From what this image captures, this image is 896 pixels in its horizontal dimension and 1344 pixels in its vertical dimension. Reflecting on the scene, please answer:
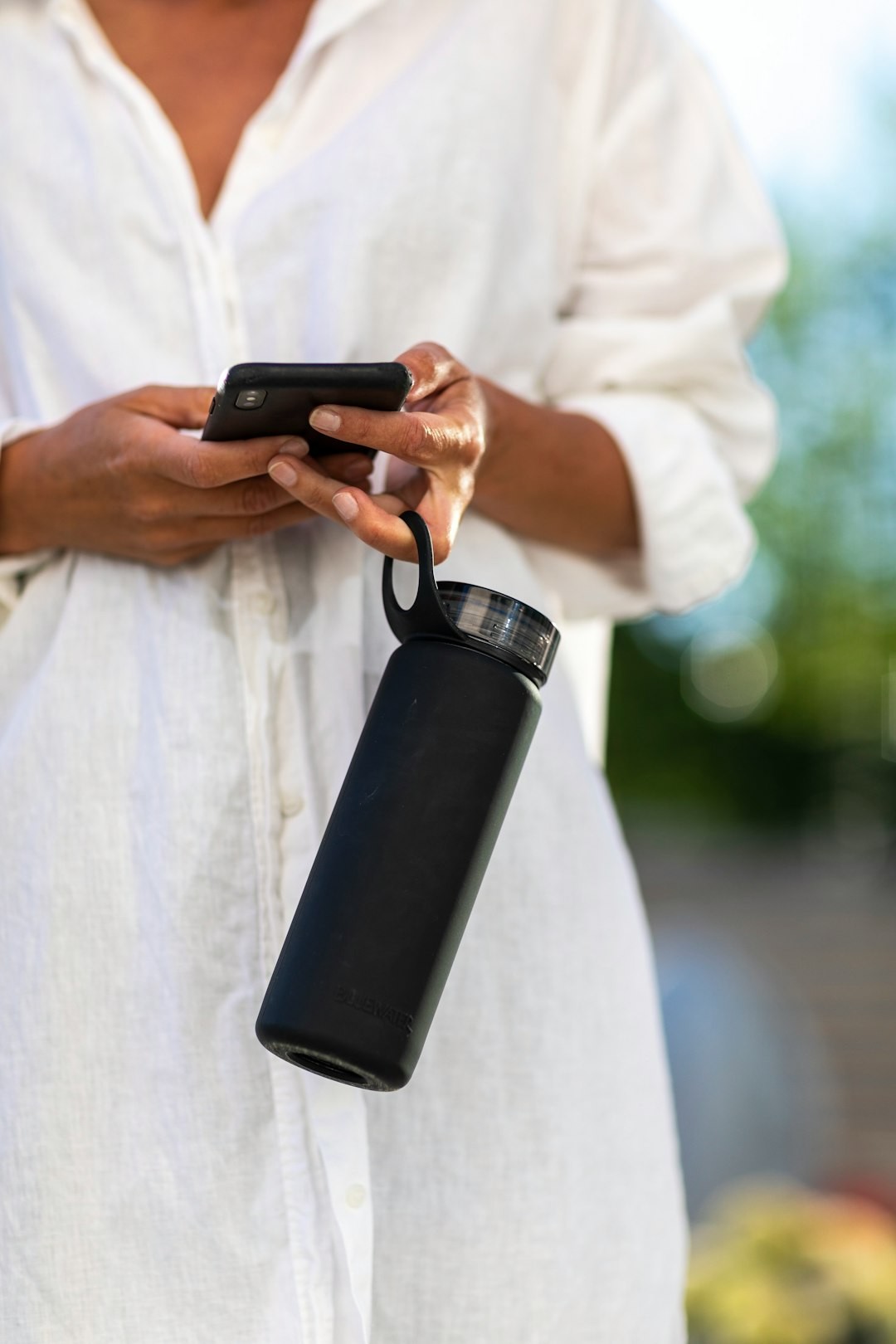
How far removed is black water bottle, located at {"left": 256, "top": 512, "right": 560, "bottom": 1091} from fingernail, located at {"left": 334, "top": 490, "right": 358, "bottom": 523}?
0.03m

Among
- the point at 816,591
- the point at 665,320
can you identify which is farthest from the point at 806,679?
the point at 665,320

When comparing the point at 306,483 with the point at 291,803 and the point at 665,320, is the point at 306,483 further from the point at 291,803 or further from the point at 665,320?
the point at 665,320

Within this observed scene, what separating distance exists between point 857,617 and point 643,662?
256cm

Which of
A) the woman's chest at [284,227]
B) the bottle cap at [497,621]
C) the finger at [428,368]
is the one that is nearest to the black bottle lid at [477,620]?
the bottle cap at [497,621]

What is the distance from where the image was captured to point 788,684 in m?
17.7

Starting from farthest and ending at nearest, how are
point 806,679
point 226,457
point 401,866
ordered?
point 806,679, point 226,457, point 401,866

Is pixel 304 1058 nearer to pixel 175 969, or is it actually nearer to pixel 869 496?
pixel 175 969

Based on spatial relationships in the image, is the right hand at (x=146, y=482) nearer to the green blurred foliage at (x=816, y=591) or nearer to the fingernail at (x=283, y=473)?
the fingernail at (x=283, y=473)

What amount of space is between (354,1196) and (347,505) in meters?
0.41

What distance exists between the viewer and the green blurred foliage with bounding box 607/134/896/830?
1653cm

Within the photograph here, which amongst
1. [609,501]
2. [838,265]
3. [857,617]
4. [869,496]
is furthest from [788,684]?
[609,501]

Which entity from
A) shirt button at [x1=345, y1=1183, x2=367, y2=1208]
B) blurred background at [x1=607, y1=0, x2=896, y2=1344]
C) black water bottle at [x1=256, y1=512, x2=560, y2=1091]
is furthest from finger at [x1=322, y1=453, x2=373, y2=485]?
blurred background at [x1=607, y1=0, x2=896, y2=1344]

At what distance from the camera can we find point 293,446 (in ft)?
2.86

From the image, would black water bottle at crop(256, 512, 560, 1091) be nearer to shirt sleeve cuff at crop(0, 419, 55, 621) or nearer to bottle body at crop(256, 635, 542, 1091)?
bottle body at crop(256, 635, 542, 1091)
